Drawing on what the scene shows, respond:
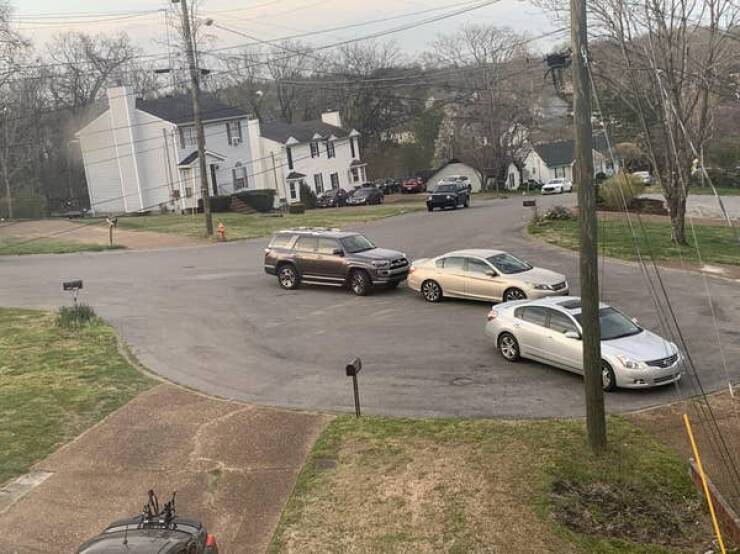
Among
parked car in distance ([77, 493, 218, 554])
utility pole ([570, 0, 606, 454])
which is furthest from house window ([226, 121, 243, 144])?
parked car in distance ([77, 493, 218, 554])

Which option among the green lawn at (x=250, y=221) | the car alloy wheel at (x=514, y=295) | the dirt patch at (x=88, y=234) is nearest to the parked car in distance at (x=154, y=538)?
the car alloy wheel at (x=514, y=295)

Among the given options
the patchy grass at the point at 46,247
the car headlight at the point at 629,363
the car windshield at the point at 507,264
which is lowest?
the car headlight at the point at 629,363

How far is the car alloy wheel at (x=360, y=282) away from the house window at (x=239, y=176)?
3598cm

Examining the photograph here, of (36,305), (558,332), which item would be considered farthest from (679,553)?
(36,305)

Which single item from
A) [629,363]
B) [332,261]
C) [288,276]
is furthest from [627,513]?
[288,276]

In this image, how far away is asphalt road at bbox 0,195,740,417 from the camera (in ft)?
45.0

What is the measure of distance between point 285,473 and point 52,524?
9.96 feet

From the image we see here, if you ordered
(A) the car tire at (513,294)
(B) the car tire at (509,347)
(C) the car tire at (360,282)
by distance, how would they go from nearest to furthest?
(B) the car tire at (509,347)
(A) the car tire at (513,294)
(C) the car tire at (360,282)

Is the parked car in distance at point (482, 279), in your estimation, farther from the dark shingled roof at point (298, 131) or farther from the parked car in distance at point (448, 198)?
the dark shingled roof at point (298, 131)

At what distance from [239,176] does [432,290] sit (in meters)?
38.4

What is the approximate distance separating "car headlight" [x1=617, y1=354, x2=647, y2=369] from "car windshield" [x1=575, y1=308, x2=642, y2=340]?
773mm

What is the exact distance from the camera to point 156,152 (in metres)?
53.6

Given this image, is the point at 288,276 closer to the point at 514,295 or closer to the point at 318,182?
the point at 514,295

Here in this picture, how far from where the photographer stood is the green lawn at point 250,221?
130ft
